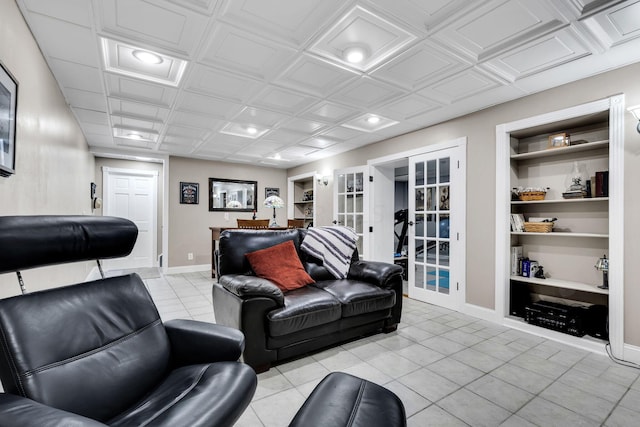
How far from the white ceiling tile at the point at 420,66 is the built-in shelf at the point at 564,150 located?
1.23m

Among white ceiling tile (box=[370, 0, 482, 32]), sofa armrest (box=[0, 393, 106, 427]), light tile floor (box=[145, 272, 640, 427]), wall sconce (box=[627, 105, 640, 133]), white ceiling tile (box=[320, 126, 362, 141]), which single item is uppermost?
white ceiling tile (box=[370, 0, 482, 32])

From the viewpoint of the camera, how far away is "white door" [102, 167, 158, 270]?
613 cm

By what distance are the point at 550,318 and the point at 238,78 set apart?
3.77m

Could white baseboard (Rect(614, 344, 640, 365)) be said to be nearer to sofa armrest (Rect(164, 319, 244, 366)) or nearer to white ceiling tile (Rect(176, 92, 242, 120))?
sofa armrest (Rect(164, 319, 244, 366))

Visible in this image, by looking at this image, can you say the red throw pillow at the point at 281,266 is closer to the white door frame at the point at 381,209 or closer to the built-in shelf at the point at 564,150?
the white door frame at the point at 381,209

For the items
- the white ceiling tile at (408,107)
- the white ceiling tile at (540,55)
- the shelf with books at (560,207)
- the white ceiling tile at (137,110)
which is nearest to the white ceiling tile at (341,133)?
the white ceiling tile at (408,107)

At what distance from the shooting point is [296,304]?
224cm

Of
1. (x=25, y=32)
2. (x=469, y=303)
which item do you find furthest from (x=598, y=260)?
(x=25, y=32)

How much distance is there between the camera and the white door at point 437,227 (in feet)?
11.9

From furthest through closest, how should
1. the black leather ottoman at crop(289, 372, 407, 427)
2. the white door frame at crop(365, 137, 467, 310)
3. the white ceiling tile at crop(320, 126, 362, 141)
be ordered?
the white door frame at crop(365, 137, 467, 310), the white ceiling tile at crop(320, 126, 362, 141), the black leather ottoman at crop(289, 372, 407, 427)

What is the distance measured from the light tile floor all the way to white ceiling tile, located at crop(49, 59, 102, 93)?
3.02m

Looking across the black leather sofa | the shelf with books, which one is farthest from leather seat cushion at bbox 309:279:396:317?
the shelf with books

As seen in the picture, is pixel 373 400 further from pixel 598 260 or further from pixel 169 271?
pixel 169 271

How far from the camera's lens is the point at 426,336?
111 inches
